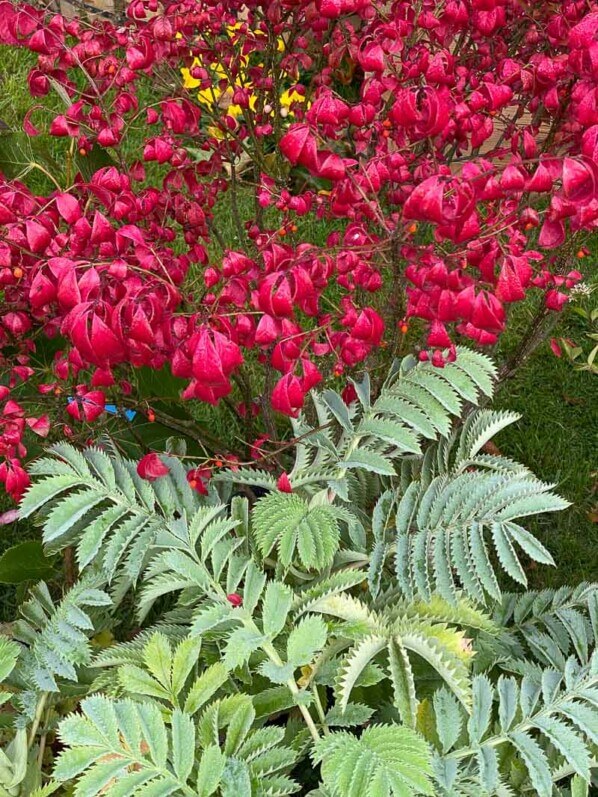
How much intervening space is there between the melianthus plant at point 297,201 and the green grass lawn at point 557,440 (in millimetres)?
716

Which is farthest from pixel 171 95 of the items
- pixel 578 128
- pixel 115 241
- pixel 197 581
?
pixel 197 581

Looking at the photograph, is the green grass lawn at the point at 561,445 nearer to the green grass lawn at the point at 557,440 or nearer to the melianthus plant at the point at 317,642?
the green grass lawn at the point at 557,440

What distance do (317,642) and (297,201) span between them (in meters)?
0.67

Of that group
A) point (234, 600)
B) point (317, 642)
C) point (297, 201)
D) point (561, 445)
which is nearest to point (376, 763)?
point (317, 642)

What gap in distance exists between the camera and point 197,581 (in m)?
1.21

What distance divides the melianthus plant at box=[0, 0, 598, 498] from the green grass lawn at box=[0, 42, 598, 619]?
72 cm

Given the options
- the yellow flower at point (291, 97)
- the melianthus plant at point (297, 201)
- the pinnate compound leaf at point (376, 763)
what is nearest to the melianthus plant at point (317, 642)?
the pinnate compound leaf at point (376, 763)

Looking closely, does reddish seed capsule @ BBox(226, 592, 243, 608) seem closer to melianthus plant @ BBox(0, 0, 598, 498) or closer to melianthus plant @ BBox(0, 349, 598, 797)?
melianthus plant @ BBox(0, 349, 598, 797)

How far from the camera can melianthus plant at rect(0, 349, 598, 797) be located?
3.42 feet

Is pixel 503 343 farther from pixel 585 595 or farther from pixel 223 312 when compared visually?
pixel 223 312

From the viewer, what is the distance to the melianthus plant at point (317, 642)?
104 cm

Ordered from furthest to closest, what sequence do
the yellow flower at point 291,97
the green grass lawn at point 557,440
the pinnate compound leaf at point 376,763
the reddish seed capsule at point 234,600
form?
the green grass lawn at point 557,440
the yellow flower at point 291,97
the reddish seed capsule at point 234,600
the pinnate compound leaf at point 376,763

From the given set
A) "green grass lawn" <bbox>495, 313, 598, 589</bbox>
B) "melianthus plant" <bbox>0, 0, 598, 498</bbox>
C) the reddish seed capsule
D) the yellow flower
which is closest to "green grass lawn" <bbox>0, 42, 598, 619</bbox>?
"green grass lawn" <bbox>495, 313, 598, 589</bbox>

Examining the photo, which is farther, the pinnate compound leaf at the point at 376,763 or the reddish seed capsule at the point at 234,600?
the reddish seed capsule at the point at 234,600
